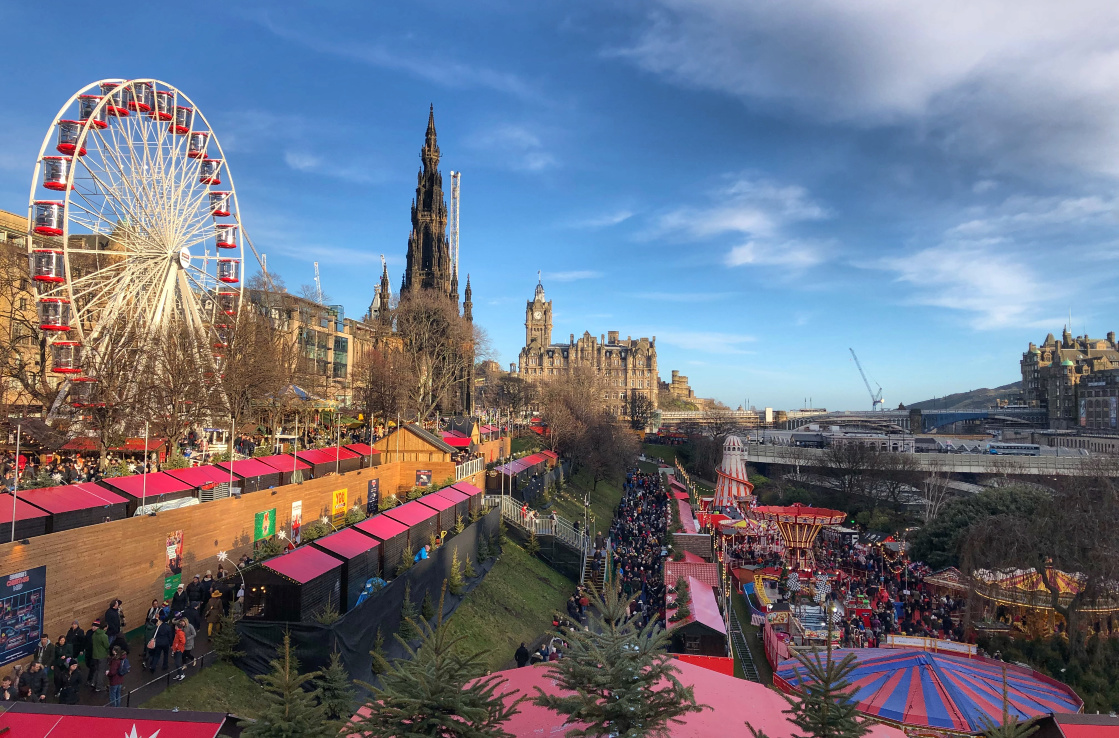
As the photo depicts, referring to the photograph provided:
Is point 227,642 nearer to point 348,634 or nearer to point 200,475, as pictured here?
point 348,634

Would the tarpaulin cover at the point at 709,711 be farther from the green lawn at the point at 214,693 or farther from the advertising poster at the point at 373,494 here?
the advertising poster at the point at 373,494

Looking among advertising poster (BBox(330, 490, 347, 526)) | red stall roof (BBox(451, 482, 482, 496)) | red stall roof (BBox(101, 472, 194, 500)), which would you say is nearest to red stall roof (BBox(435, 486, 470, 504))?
red stall roof (BBox(451, 482, 482, 496))

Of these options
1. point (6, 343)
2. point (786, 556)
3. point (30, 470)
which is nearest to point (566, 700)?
point (30, 470)

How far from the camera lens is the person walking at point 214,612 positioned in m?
13.6

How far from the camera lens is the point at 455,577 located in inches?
830

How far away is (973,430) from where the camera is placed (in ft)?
435

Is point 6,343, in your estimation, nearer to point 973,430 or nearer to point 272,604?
point 272,604

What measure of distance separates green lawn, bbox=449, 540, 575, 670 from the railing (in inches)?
176

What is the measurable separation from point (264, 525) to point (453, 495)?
278 inches

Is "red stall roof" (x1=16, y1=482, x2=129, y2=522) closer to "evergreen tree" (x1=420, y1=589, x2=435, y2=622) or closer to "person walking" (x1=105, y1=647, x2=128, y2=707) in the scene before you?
"person walking" (x1=105, y1=647, x2=128, y2=707)

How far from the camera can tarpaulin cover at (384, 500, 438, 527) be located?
65.8ft

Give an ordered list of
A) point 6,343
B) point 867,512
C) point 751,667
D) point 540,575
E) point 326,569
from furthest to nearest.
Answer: point 867,512 → point 6,343 → point 540,575 → point 751,667 → point 326,569

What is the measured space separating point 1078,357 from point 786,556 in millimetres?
129961

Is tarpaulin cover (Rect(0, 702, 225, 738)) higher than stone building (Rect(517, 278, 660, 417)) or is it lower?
lower
